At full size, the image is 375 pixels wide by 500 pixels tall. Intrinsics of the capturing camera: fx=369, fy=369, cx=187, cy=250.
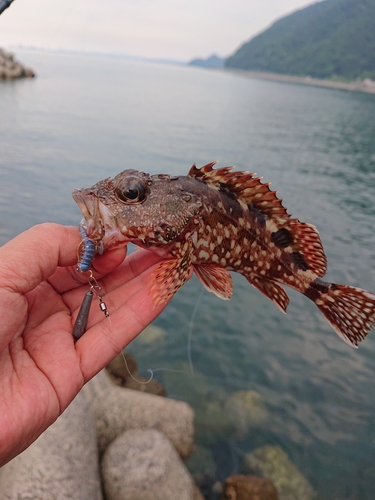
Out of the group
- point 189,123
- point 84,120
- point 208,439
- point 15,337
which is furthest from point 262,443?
point 189,123

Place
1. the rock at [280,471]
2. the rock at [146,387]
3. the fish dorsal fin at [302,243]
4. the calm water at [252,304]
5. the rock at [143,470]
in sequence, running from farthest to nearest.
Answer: the rock at [146,387]
the calm water at [252,304]
the rock at [280,471]
the rock at [143,470]
the fish dorsal fin at [302,243]

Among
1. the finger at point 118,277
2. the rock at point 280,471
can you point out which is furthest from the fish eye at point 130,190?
the rock at point 280,471

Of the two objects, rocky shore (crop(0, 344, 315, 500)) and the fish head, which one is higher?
the fish head

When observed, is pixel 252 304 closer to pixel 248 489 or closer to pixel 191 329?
pixel 191 329

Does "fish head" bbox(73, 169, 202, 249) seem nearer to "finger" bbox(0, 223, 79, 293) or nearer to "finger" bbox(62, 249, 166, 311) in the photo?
"finger" bbox(0, 223, 79, 293)

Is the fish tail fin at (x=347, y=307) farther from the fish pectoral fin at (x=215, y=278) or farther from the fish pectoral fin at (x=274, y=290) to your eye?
the fish pectoral fin at (x=215, y=278)

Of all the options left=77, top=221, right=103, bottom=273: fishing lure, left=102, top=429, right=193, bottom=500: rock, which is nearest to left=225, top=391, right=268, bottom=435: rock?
left=102, top=429, right=193, bottom=500: rock
